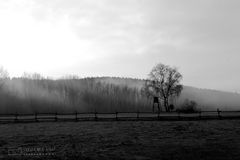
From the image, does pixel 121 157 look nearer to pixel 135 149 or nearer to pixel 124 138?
pixel 135 149

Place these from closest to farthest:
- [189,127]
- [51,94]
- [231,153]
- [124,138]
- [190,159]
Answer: [190,159] < [231,153] < [124,138] < [189,127] < [51,94]

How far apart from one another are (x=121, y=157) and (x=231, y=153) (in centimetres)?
758

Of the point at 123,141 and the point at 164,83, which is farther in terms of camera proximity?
the point at 164,83

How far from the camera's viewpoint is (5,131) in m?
31.0

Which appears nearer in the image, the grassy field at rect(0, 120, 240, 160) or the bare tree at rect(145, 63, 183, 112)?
the grassy field at rect(0, 120, 240, 160)

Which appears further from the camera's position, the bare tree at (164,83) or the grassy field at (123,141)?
the bare tree at (164,83)

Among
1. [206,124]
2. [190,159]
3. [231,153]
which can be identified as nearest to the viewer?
[190,159]

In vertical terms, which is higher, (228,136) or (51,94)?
(51,94)

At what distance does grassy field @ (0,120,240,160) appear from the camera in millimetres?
19719

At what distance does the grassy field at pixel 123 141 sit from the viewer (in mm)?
19719

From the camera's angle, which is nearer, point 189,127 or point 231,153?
point 231,153

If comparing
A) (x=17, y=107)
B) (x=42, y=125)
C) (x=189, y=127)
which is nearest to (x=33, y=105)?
(x=17, y=107)

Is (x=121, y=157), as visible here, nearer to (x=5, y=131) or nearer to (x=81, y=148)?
(x=81, y=148)

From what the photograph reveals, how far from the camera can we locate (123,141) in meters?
25.0
